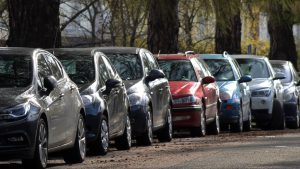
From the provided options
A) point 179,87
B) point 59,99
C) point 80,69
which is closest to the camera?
point 59,99

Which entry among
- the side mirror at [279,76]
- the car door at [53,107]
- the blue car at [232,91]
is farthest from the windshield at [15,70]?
the side mirror at [279,76]

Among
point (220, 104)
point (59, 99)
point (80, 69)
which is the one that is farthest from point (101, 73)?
point (220, 104)

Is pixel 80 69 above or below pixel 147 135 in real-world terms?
above

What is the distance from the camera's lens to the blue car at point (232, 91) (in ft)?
81.0

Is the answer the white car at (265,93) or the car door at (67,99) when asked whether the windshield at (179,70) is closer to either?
the white car at (265,93)

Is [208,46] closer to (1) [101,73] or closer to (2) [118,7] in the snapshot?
(2) [118,7]

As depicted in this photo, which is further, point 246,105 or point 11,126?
point 246,105

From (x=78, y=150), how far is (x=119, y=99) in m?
2.43

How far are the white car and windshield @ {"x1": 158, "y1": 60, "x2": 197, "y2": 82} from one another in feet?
13.9

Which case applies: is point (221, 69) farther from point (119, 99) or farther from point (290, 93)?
point (119, 99)

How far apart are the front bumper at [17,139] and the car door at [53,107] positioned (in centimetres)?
65

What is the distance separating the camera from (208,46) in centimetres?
5531

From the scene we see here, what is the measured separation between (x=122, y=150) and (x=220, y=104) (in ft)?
23.7

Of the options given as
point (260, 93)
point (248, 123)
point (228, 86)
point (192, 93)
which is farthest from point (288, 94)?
point (192, 93)
